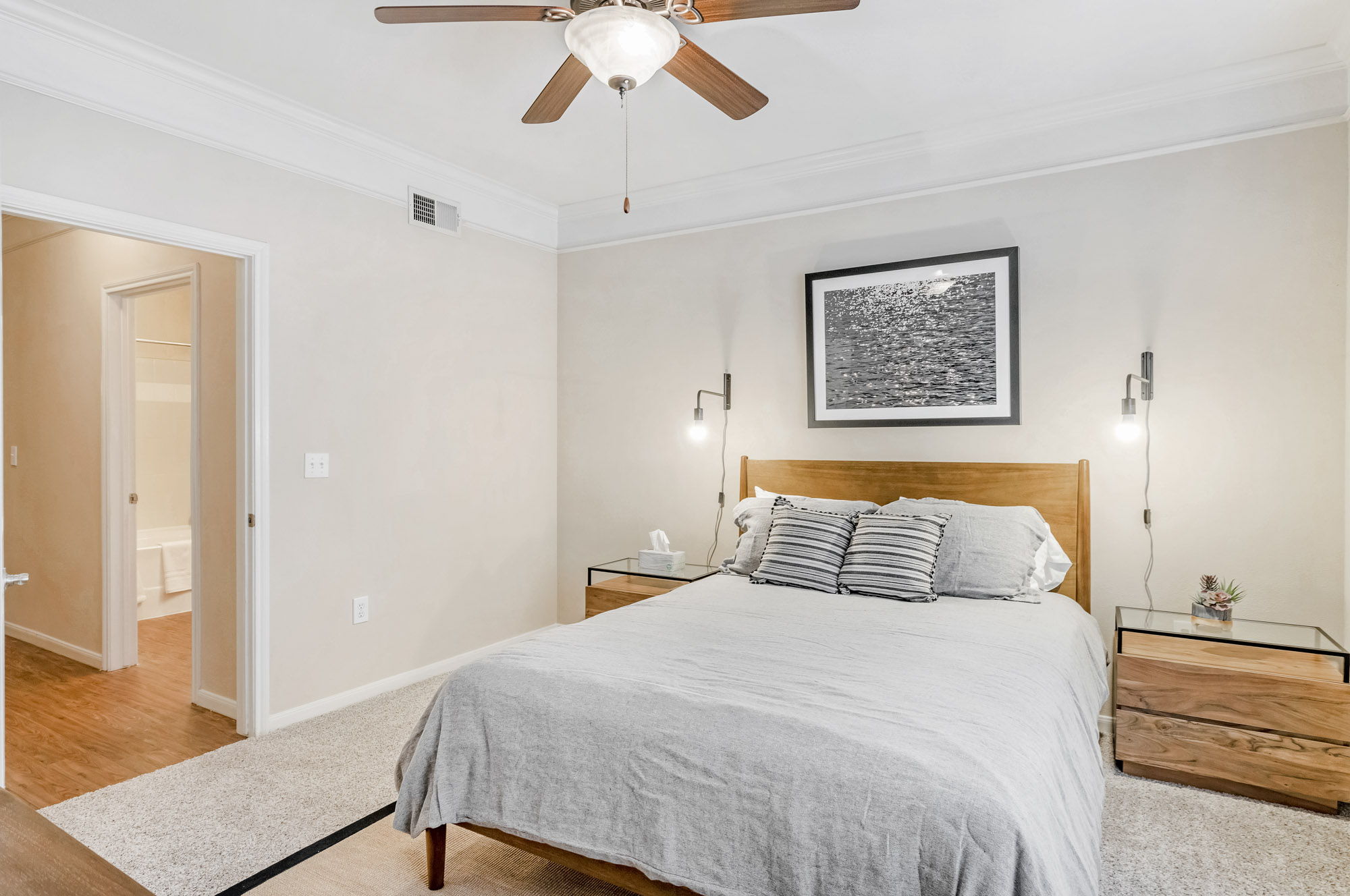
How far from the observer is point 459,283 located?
13.0 feet

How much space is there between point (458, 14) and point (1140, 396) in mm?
2829

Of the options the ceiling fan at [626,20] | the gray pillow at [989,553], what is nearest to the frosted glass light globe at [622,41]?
the ceiling fan at [626,20]

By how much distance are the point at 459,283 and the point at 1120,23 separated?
306cm

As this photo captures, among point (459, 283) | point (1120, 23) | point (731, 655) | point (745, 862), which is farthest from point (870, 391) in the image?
point (745, 862)

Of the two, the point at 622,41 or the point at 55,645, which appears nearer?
the point at 622,41

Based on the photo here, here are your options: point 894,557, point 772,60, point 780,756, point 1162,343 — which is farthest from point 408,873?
point 1162,343

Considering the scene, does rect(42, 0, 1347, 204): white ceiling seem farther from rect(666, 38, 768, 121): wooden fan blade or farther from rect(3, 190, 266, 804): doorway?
rect(3, 190, 266, 804): doorway

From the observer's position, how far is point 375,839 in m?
2.30

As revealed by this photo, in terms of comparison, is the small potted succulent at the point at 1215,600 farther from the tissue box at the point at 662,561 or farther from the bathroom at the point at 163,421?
the bathroom at the point at 163,421

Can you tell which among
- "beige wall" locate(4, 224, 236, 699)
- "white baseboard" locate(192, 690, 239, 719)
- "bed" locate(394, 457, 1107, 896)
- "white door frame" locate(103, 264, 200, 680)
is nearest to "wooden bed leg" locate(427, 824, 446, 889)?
"bed" locate(394, 457, 1107, 896)

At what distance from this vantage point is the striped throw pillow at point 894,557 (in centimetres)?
280

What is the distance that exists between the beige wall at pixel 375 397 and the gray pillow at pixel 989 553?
2.44 m

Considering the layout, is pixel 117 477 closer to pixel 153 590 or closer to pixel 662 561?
pixel 153 590

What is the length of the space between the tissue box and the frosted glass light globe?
2.27 metres
